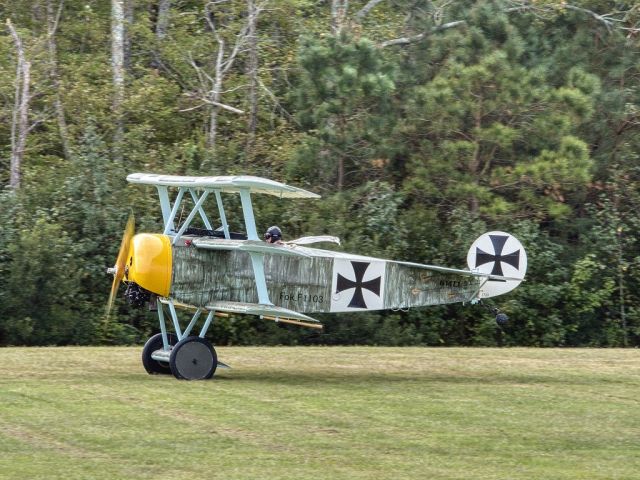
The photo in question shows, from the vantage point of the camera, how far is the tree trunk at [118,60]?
26.9 metres

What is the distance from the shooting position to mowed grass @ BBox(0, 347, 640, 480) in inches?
363

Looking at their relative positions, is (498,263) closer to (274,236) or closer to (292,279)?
(292,279)

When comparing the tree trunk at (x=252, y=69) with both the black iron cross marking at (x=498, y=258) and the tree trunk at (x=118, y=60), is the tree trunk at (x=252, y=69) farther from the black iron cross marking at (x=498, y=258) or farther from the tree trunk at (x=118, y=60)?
the black iron cross marking at (x=498, y=258)

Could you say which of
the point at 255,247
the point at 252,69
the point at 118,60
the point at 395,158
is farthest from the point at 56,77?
the point at 255,247

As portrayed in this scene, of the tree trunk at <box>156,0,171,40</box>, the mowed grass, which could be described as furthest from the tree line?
the mowed grass

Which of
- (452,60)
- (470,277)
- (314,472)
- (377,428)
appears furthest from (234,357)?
(452,60)

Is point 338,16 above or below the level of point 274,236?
above

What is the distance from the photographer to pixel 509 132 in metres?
24.4

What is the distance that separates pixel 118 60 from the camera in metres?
28.6

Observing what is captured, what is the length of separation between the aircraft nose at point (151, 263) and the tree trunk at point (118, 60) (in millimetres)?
12505

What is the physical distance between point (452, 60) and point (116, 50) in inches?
344

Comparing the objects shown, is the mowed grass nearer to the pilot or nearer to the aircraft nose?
the aircraft nose

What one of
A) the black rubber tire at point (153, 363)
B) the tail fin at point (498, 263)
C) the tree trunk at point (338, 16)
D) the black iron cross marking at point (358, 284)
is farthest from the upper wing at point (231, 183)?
the tree trunk at point (338, 16)

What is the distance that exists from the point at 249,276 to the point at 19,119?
1331 centimetres
